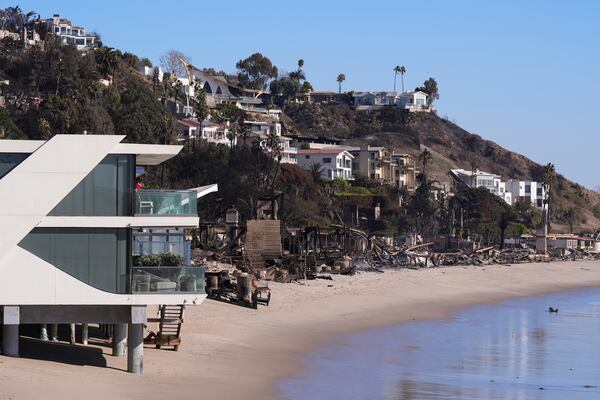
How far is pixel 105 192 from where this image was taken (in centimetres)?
2659

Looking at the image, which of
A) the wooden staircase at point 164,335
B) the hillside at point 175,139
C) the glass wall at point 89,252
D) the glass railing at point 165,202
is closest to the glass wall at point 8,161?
the glass wall at point 89,252

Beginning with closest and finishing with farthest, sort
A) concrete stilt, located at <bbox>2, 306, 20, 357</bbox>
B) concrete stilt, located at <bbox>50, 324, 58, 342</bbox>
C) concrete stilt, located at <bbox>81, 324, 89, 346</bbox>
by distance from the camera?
concrete stilt, located at <bbox>2, 306, 20, 357</bbox> → concrete stilt, located at <bbox>81, 324, 89, 346</bbox> → concrete stilt, located at <bbox>50, 324, 58, 342</bbox>

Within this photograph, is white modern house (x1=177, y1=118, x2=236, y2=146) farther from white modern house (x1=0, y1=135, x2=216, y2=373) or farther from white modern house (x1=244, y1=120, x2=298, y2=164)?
white modern house (x1=0, y1=135, x2=216, y2=373)

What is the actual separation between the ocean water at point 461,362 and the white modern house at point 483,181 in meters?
113

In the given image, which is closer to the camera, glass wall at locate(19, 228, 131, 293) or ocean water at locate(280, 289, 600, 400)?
glass wall at locate(19, 228, 131, 293)

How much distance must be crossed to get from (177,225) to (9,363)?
5.08 metres

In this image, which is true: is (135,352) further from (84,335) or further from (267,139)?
(267,139)

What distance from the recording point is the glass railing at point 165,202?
26906 millimetres

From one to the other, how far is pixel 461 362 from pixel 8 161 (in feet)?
51.7

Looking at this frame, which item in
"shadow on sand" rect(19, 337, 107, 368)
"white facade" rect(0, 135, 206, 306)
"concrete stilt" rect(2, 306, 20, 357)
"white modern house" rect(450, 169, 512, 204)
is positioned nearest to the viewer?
"white facade" rect(0, 135, 206, 306)

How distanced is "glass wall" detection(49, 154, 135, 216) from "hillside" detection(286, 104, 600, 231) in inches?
5700

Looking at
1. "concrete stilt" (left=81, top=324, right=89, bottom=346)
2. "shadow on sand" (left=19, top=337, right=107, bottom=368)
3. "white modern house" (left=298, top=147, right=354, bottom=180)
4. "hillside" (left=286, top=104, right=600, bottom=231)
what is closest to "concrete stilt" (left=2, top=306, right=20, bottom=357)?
"shadow on sand" (left=19, top=337, right=107, bottom=368)

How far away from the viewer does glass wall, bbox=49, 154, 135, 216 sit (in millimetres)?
26281

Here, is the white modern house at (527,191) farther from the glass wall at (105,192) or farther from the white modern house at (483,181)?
the glass wall at (105,192)
